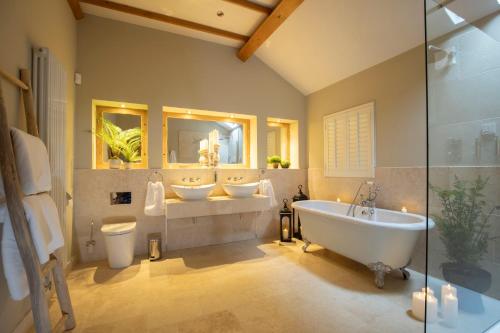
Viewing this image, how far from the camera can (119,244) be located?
242 cm

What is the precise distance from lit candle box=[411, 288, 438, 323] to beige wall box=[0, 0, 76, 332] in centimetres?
264

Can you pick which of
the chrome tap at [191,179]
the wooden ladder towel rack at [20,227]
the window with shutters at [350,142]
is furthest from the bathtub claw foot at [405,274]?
the wooden ladder towel rack at [20,227]

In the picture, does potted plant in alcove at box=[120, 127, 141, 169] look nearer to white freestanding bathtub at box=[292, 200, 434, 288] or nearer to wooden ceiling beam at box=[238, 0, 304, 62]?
wooden ceiling beam at box=[238, 0, 304, 62]

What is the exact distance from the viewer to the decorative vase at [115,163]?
2.74 metres

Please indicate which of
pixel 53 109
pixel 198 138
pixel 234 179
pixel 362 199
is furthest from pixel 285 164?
pixel 53 109

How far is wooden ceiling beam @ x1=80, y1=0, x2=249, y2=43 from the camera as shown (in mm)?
2494

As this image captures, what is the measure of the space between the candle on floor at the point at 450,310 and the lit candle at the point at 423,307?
2.4 inches

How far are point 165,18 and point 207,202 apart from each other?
2.33 meters

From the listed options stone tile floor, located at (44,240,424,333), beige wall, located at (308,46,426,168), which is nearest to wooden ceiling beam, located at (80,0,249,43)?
beige wall, located at (308,46,426,168)

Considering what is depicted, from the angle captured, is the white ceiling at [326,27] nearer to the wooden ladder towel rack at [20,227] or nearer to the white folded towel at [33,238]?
the wooden ladder towel rack at [20,227]

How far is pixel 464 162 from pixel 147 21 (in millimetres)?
3734

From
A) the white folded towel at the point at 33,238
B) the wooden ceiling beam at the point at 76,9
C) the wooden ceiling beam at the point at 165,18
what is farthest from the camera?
the wooden ceiling beam at the point at 165,18

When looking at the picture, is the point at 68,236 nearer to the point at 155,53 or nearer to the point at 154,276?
the point at 154,276

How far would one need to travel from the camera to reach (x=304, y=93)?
3881mm
